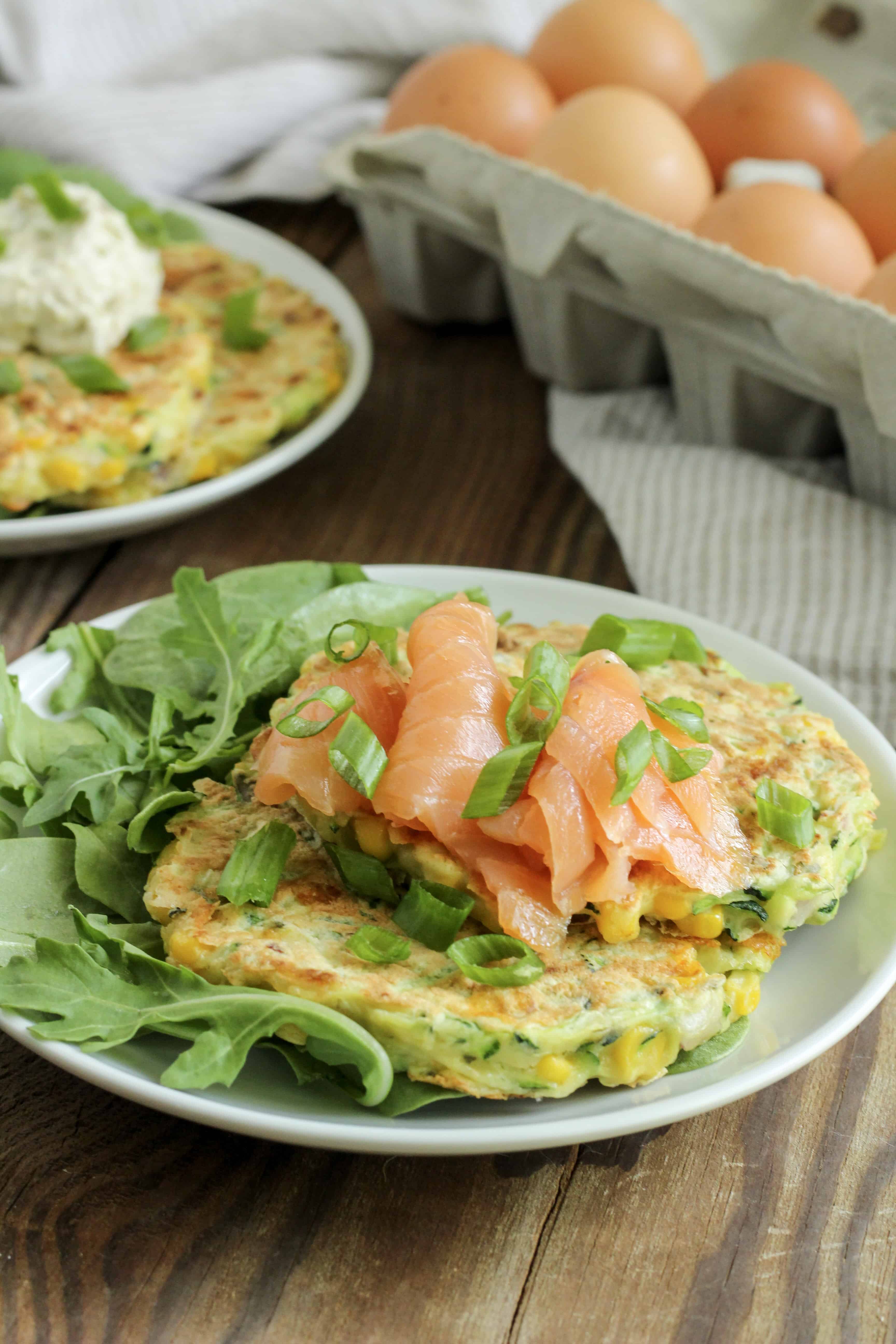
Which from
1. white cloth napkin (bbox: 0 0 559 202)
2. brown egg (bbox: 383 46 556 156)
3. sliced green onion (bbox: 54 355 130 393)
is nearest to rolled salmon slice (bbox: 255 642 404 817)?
sliced green onion (bbox: 54 355 130 393)

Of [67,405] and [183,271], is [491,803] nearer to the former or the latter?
[67,405]

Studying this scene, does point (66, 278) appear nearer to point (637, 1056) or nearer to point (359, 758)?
point (359, 758)

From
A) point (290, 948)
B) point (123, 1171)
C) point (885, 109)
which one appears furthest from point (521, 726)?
point (885, 109)

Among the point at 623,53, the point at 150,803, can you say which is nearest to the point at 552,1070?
the point at 150,803

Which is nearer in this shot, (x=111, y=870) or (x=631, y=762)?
(x=631, y=762)

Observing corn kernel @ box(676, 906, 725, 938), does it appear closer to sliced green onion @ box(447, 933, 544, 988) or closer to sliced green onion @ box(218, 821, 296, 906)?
sliced green onion @ box(447, 933, 544, 988)

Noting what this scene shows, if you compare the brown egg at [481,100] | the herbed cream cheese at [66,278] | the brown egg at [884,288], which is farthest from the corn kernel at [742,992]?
the brown egg at [481,100]

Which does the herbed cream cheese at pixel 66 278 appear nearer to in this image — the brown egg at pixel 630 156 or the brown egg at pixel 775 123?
the brown egg at pixel 630 156
